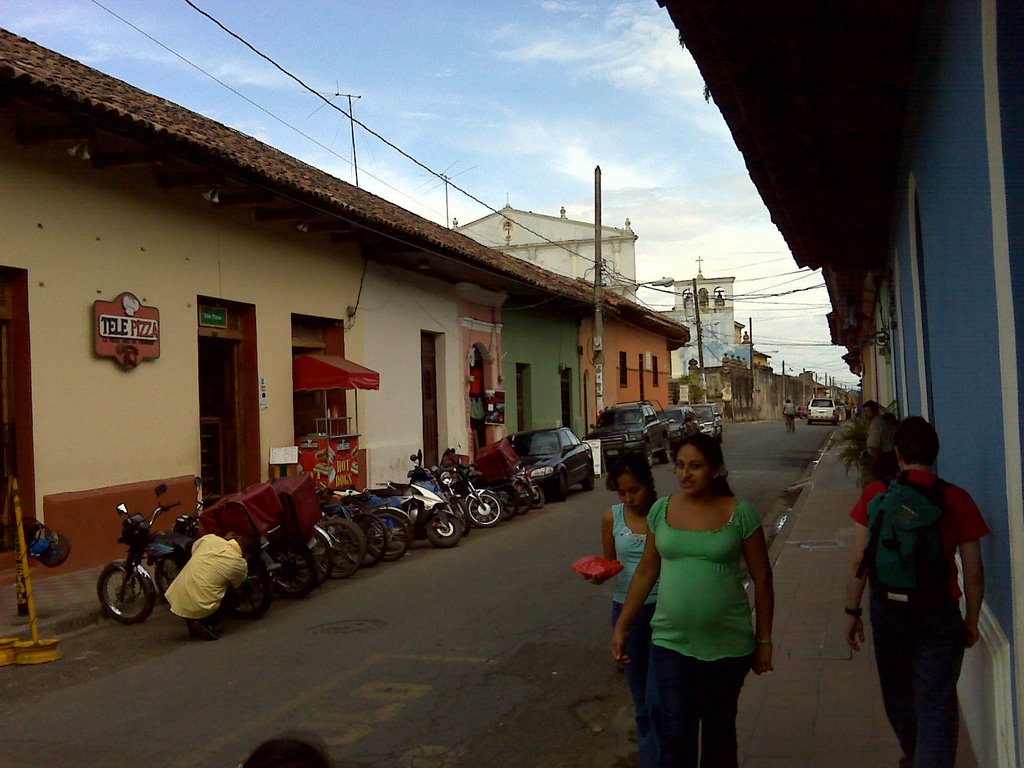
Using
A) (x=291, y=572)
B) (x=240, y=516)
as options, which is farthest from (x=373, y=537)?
(x=240, y=516)

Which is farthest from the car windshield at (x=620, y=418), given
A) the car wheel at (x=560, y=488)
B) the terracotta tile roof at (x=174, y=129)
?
the car wheel at (x=560, y=488)

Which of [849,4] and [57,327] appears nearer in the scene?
[849,4]

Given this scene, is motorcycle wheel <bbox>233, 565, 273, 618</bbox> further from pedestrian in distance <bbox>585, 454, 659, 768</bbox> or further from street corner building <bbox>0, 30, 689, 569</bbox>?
pedestrian in distance <bbox>585, 454, 659, 768</bbox>

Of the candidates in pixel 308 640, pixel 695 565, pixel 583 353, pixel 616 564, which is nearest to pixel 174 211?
pixel 308 640

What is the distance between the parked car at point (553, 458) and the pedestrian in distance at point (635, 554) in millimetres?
12605

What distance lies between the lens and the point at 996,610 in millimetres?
4168

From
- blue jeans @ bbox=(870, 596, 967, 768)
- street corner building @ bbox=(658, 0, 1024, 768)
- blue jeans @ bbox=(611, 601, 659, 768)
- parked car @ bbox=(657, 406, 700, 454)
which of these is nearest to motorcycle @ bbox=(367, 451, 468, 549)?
street corner building @ bbox=(658, 0, 1024, 768)

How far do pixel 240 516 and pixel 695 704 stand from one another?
6453 mm

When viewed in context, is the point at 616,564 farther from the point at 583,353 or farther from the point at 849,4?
the point at 583,353

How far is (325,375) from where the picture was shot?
16766 millimetres

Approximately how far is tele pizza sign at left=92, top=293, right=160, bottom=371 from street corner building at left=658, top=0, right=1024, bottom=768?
8.32 metres

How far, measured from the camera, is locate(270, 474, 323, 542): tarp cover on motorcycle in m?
9.99

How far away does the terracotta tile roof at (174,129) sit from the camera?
33.8 feet

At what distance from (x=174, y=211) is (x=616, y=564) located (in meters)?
11.0
